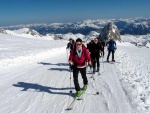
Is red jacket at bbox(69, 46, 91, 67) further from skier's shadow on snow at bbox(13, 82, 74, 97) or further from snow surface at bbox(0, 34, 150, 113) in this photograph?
skier's shadow on snow at bbox(13, 82, 74, 97)

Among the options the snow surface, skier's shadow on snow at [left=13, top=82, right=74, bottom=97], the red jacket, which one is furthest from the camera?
skier's shadow on snow at [left=13, top=82, right=74, bottom=97]

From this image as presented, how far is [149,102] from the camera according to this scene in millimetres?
9703

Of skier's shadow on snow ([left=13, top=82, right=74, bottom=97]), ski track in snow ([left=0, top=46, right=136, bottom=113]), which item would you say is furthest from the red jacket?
skier's shadow on snow ([left=13, top=82, right=74, bottom=97])

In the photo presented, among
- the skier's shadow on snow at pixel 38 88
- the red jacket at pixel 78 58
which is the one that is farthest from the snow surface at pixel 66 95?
the red jacket at pixel 78 58

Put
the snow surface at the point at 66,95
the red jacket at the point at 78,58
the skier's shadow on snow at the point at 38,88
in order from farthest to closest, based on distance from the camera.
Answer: the skier's shadow on snow at the point at 38,88 < the red jacket at the point at 78,58 < the snow surface at the point at 66,95

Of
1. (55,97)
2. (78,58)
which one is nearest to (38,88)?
(55,97)

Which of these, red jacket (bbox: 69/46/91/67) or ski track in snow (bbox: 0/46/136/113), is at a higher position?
red jacket (bbox: 69/46/91/67)

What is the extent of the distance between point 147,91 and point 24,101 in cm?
546

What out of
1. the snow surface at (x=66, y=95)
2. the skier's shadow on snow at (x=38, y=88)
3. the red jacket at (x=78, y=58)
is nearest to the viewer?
the snow surface at (x=66, y=95)

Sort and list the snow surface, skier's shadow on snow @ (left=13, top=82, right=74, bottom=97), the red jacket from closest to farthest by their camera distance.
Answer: the snow surface < the red jacket < skier's shadow on snow @ (left=13, top=82, right=74, bottom=97)

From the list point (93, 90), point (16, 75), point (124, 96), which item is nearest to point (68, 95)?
point (93, 90)

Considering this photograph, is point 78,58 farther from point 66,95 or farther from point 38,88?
point 38,88

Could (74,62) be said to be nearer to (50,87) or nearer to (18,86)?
(50,87)

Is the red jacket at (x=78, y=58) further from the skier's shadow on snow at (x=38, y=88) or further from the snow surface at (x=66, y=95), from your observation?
the skier's shadow on snow at (x=38, y=88)
